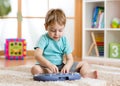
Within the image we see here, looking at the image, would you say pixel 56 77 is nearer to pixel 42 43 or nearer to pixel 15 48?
pixel 42 43

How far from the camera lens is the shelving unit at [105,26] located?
3.16 m

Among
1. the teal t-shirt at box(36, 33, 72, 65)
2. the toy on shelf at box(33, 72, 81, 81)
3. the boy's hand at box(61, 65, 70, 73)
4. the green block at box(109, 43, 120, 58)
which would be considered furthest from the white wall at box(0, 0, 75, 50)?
the toy on shelf at box(33, 72, 81, 81)

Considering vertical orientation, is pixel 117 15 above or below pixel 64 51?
above

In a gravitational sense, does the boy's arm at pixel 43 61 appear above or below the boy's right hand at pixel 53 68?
above

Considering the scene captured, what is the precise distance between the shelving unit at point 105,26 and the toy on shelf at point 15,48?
68 cm

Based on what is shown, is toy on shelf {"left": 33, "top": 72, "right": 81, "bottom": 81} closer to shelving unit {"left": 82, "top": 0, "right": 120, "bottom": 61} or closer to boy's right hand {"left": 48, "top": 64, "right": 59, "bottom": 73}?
boy's right hand {"left": 48, "top": 64, "right": 59, "bottom": 73}

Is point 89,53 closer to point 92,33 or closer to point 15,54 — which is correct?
point 92,33

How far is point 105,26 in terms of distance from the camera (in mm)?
3150

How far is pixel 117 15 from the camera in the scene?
3.24m

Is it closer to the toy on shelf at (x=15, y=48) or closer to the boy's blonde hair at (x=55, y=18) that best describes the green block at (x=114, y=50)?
the toy on shelf at (x=15, y=48)

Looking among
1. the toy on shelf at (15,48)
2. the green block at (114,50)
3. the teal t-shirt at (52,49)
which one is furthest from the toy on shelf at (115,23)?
the teal t-shirt at (52,49)

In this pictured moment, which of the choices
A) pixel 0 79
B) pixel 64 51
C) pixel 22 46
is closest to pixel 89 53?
pixel 22 46

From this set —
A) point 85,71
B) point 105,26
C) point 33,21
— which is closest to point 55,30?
point 85,71

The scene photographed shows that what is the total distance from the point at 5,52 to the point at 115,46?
1.21m
